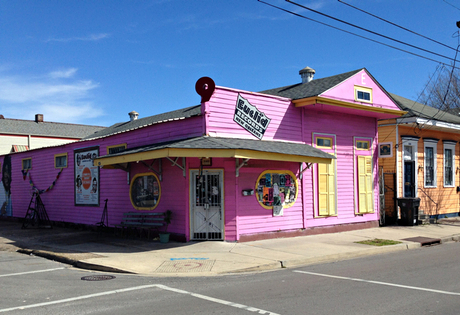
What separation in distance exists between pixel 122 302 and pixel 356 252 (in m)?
7.36

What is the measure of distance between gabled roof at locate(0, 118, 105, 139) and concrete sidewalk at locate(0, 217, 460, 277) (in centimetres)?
2435

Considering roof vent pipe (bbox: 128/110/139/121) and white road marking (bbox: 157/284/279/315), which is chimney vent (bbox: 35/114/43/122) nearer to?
roof vent pipe (bbox: 128/110/139/121)

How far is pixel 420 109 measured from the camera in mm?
21672

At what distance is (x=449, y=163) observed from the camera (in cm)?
2184

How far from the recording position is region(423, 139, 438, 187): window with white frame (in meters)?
20.3

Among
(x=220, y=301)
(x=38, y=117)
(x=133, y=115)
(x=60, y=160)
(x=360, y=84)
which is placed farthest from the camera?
(x=38, y=117)

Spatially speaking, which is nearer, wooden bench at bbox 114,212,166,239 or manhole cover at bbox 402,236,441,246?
wooden bench at bbox 114,212,166,239

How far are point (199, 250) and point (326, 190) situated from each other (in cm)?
612

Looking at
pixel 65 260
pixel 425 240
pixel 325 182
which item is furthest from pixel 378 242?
pixel 65 260

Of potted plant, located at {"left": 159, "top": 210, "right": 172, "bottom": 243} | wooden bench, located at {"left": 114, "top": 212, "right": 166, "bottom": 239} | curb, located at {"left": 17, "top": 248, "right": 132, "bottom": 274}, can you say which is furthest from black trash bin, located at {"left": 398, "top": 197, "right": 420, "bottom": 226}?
curb, located at {"left": 17, "top": 248, "right": 132, "bottom": 274}

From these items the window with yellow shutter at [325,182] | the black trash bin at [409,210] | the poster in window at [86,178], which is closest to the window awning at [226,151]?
the window with yellow shutter at [325,182]

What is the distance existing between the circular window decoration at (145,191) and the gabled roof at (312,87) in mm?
5811

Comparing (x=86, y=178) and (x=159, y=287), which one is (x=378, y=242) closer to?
(x=159, y=287)

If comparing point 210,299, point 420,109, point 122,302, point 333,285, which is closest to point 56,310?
point 122,302
